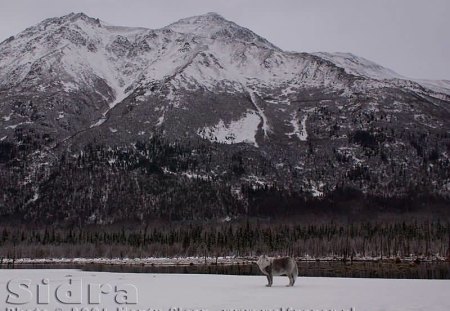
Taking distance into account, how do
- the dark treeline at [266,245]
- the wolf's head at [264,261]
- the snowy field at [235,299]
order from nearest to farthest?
the snowy field at [235,299] → the wolf's head at [264,261] → the dark treeline at [266,245]

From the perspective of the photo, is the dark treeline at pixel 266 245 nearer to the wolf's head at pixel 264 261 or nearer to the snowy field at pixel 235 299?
the wolf's head at pixel 264 261

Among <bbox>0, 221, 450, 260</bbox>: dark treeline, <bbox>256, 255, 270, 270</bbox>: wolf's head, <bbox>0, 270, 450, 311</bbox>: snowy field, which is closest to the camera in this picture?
<bbox>0, 270, 450, 311</bbox>: snowy field

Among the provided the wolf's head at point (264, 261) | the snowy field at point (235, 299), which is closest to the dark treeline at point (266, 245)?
the wolf's head at point (264, 261)

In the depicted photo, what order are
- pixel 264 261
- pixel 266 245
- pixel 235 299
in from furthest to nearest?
1. pixel 266 245
2. pixel 264 261
3. pixel 235 299

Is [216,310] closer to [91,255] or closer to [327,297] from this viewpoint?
[327,297]

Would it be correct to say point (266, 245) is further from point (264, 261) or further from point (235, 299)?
point (235, 299)

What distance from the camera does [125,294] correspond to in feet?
103

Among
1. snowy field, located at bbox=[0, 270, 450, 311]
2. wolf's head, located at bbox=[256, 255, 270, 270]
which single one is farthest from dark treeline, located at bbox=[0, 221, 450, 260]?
snowy field, located at bbox=[0, 270, 450, 311]

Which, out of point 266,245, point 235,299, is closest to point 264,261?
point 235,299

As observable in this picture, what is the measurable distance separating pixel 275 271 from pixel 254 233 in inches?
6009

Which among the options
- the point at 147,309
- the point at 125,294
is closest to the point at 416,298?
the point at 147,309

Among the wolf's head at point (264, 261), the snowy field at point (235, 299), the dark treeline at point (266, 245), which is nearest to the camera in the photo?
the snowy field at point (235, 299)

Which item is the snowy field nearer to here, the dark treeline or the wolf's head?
the wolf's head

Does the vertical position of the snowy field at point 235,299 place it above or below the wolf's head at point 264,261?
below
